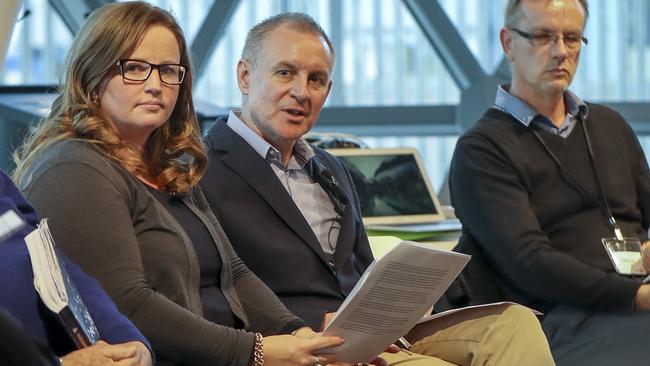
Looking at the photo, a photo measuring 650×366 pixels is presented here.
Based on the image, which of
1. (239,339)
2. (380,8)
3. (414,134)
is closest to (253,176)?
(239,339)

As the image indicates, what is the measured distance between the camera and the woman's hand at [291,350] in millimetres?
2342

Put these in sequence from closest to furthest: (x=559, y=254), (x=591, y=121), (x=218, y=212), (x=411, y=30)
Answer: (x=218, y=212) < (x=559, y=254) < (x=591, y=121) < (x=411, y=30)

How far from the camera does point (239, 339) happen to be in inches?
91.0

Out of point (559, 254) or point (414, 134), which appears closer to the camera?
point (559, 254)

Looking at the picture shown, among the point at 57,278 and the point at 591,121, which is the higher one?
the point at 57,278

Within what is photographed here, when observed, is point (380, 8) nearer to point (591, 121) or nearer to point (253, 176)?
point (591, 121)

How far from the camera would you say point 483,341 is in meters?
2.68

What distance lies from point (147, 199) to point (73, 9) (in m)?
5.20

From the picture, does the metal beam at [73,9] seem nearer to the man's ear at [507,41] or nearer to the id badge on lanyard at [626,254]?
the man's ear at [507,41]

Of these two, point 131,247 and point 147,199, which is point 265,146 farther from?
point 131,247

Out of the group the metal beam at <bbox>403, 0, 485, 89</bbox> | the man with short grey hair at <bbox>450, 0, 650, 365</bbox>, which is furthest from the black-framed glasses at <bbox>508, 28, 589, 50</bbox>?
the metal beam at <bbox>403, 0, 485, 89</bbox>

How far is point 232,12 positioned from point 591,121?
4412mm

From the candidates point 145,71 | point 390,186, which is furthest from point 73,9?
point 145,71

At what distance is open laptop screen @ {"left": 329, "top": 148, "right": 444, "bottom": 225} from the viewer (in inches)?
172
